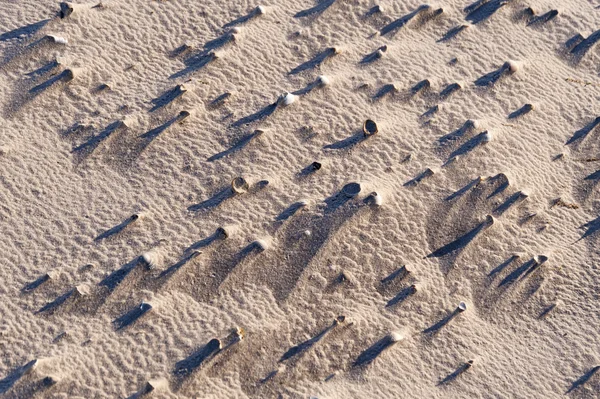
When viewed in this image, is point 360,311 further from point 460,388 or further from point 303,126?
point 303,126

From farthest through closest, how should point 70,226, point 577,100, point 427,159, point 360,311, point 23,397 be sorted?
point 577,100
point 427,159
point 70,226
point 360,311
point 23,397

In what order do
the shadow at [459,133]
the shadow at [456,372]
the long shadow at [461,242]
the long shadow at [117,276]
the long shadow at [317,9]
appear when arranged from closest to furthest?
the shadow at [456,372], the long shadow at [117,276], the long shadow at [461,242], the shadow at [459,133], the long shadow at [317,9]

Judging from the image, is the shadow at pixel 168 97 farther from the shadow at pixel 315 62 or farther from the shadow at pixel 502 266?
the shadow at pixel 502 266

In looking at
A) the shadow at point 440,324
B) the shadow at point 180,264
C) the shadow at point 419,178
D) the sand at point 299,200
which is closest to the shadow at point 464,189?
the sand at point 299,200

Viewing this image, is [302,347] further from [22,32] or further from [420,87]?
[22,32]

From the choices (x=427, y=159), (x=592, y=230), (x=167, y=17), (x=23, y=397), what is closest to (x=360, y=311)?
(x=427, y=159)

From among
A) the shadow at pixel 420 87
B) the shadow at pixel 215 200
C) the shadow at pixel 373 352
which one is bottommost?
the shadow at pixel 373 352

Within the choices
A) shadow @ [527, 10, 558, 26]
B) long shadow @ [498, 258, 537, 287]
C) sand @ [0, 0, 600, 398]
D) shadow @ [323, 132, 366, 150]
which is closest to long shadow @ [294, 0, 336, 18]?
sand @ [0, 0, 600, 398]
